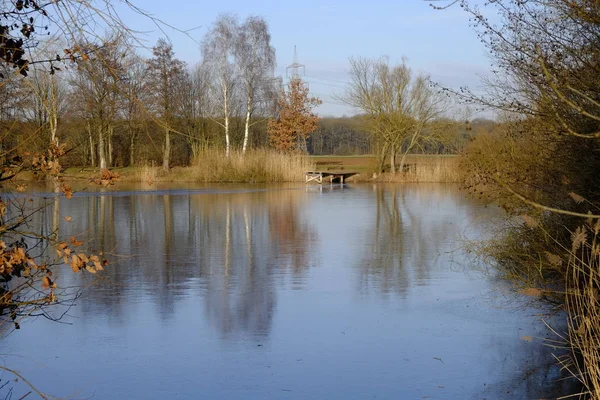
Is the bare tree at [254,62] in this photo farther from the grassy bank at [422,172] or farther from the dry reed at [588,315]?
the dry reed at [588,315]

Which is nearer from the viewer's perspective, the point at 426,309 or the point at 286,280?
the point at 426,309

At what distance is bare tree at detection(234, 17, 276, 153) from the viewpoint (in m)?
49.0

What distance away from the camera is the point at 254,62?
49250 millimetres

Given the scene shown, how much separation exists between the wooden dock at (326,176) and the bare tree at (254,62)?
6.23 m

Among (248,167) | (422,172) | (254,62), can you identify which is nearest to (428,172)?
(422,172)

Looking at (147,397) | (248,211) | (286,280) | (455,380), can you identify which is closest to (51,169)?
(147,397)

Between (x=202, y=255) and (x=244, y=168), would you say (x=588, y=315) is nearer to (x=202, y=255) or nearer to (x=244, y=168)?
(x=202, y=255)

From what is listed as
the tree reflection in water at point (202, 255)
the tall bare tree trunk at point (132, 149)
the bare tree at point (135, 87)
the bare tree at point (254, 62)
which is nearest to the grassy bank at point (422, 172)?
the bare tree at point (254, 62)

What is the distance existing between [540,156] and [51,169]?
27.2 ft

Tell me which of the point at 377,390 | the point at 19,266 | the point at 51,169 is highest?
the point at 51,169

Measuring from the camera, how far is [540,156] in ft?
36.2

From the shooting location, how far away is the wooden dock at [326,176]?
138ft

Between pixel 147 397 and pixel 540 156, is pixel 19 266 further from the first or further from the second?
pixel 540 156

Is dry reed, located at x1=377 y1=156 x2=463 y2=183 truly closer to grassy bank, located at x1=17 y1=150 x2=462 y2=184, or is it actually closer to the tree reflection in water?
grassy bank, located at x1=17 y1=150 x2=462 y2=184
